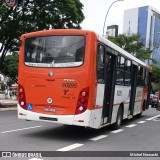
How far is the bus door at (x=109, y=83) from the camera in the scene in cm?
1147

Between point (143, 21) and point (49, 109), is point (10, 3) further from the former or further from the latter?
point (143, 21)

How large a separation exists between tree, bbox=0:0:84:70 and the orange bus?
13.0 metres

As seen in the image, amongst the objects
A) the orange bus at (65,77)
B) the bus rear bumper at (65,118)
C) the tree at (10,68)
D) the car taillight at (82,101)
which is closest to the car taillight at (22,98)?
the orange bus at (65,77)

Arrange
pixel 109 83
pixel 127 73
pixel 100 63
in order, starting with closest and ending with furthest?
pixel 100 63 < pixel 109 83 < pixel 127 73

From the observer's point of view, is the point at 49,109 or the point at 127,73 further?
the point at 127,73

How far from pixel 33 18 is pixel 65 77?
50.7 feet

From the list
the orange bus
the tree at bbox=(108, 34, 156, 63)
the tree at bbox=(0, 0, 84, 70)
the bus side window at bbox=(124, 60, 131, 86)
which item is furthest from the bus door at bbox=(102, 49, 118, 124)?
the tree at bbox=(108, 34, 156, 63)

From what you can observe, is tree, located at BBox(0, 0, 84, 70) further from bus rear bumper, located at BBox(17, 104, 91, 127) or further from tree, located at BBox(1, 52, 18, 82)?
bus rear bumper, located at BBox(17, 104, 91, 127)

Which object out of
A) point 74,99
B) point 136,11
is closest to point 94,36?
point 74,99

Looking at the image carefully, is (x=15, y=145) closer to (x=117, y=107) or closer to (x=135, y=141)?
(x=135, y=141)

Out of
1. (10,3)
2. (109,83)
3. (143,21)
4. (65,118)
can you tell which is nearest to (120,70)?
(109,83)

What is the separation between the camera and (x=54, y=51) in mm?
10539

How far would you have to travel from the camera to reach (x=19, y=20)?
24297 millimetres

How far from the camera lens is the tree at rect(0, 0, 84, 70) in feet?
77.9
